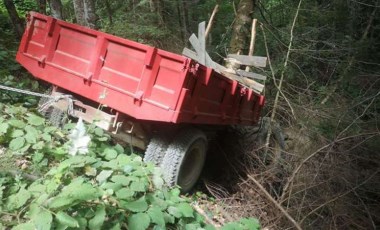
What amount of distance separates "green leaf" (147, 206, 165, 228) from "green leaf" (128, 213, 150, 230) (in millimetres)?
68

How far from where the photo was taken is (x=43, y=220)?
268cm

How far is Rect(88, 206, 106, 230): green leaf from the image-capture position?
2939mm

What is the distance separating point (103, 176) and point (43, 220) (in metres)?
1.12

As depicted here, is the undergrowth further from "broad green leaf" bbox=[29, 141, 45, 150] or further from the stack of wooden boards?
the stack of wooden boards

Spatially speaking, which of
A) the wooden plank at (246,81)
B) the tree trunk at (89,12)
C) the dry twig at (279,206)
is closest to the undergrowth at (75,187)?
the dry twig at (279,206)

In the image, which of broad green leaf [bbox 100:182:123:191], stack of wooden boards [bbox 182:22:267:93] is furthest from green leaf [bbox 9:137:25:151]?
stack of wooden boards [bbox 182:22:267:93]

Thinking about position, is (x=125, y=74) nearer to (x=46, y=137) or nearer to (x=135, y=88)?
(x=135, y=88)

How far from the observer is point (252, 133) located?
7.15 m

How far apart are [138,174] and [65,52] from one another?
2071mm

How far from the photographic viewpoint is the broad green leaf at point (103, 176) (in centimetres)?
373

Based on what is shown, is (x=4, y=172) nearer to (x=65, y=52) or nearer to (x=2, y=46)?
(x=65, y=52)

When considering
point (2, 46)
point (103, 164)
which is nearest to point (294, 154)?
point (103, 164)

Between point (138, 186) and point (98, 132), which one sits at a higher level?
point (98, 132)

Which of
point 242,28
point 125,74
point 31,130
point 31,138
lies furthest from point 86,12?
point 31,138
